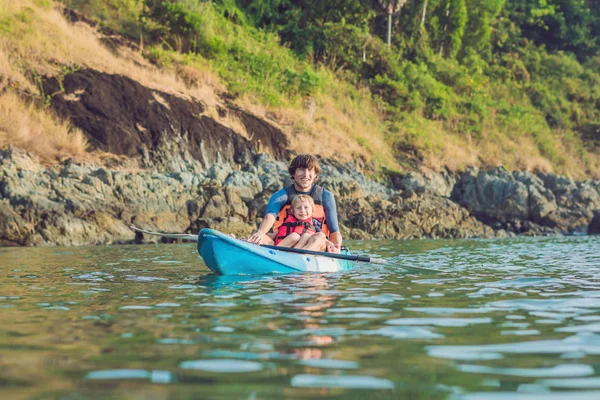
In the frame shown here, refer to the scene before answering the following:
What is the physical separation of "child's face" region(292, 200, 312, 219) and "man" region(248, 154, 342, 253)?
26 cm

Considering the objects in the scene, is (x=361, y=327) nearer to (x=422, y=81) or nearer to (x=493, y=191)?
(x=493, y=191)

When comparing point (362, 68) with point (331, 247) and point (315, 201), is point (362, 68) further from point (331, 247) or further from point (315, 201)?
point (331, 247)

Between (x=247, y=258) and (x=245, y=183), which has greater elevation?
(x=245, y=183)

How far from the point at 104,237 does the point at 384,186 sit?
34.3 ft

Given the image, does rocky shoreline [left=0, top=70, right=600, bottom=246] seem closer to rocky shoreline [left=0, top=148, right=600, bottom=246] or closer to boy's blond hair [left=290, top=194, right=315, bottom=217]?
rocky shoreline [left=0, top=148, right=600, bottom=246]

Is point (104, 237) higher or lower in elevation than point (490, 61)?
lower

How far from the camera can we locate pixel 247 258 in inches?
344

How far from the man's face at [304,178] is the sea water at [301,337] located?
1474mm

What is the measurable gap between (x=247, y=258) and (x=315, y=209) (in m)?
1.52

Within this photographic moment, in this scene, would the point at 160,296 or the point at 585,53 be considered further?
the point at 585,53

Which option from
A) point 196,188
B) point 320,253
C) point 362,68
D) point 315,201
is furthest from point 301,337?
point 362,68

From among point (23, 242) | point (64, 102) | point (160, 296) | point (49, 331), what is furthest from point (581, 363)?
point (64, 102)

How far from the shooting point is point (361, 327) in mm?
4984

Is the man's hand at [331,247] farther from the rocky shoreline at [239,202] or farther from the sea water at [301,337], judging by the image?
the rocky shoreline at [239,202]
